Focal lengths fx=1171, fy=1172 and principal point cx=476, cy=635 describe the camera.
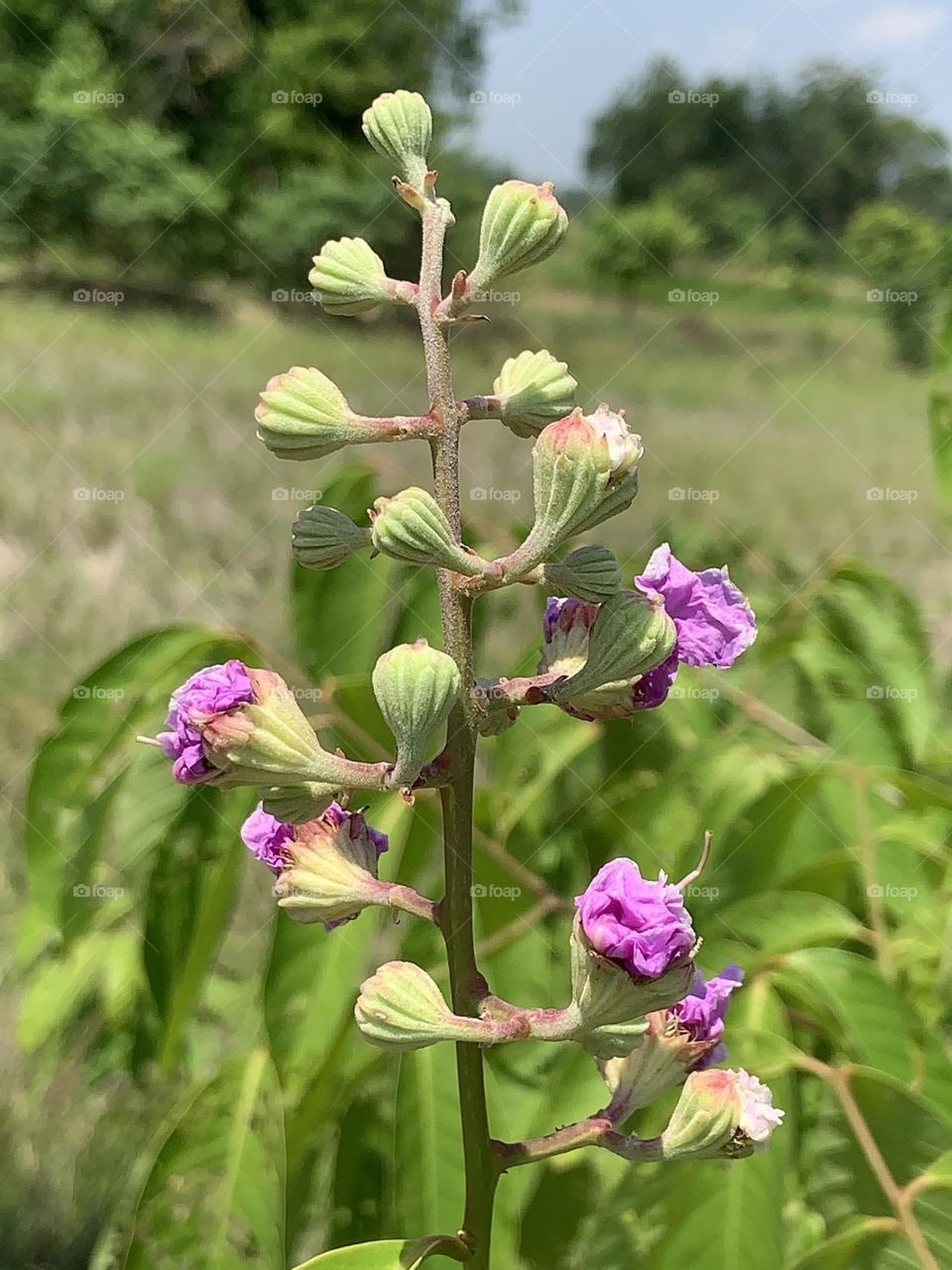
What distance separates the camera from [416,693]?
0.66 m

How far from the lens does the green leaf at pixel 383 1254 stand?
70 cm

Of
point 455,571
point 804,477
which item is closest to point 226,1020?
point 455,571

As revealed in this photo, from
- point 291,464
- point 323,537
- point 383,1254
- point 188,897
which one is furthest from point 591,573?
point 291,464

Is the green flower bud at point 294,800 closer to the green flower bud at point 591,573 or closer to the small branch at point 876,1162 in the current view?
the green flower bud at point 591,573

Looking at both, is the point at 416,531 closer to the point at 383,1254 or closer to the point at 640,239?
the point at 383,1254

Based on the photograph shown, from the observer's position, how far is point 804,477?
6379 millimetres

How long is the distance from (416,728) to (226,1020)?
1396 mm

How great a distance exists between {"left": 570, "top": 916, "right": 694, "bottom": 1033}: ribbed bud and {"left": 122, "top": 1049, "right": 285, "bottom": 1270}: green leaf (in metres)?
0.50

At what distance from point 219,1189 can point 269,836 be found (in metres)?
0.47

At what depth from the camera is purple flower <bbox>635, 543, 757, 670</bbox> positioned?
0.76 metres

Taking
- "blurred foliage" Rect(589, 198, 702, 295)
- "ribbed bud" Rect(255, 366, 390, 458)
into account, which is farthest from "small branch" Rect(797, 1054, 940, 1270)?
"blurred foliage" Rect(589, 198, 702, 295)

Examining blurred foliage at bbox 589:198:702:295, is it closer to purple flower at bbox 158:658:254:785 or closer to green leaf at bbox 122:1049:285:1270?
green leaf at bbox 122:1049:285:1270

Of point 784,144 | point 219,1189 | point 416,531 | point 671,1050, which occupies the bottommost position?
point 219,1189

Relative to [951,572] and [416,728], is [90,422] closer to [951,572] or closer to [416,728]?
[951,572]
